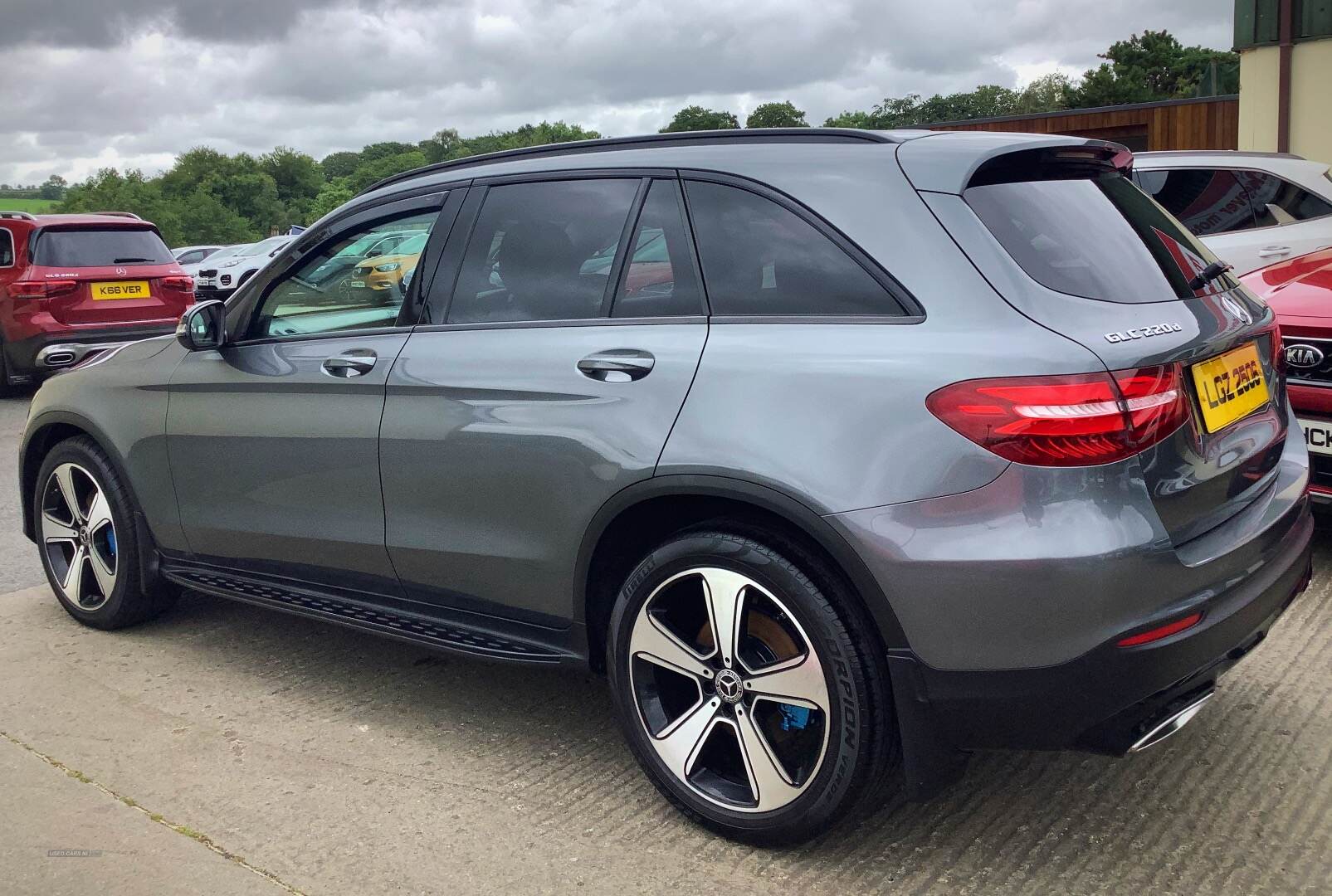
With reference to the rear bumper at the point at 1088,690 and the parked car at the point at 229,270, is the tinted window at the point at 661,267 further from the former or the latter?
the parked car at the point at 229,270

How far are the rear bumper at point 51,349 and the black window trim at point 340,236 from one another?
831cm

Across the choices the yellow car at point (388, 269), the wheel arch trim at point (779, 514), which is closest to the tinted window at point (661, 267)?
the wheel arch trim at point (779, 514)

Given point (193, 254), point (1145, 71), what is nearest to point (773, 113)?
point (1145, 71)

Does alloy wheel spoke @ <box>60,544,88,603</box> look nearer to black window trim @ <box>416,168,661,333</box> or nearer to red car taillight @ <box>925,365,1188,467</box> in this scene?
black window trim @ <box>416,168,661,333</box>

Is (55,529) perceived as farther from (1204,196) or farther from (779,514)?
(1204,196)

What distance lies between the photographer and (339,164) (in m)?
123

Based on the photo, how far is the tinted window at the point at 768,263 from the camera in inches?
111

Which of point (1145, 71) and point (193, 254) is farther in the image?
point (1145, 71)

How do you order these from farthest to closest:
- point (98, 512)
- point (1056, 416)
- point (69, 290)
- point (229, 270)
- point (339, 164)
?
point (339, 164), point (229, 270), point (69, 290), point (98, 512), point (1056, 416)

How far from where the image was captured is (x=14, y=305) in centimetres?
1146

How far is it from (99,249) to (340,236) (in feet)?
30.2

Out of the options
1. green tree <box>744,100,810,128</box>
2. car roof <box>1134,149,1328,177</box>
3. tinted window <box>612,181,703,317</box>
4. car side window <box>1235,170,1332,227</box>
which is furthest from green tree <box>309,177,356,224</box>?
tinted window <box>612,181,703,317</box>

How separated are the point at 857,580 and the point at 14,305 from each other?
1106 centimetres

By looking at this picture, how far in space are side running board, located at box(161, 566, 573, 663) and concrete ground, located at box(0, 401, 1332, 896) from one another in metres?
0.32
